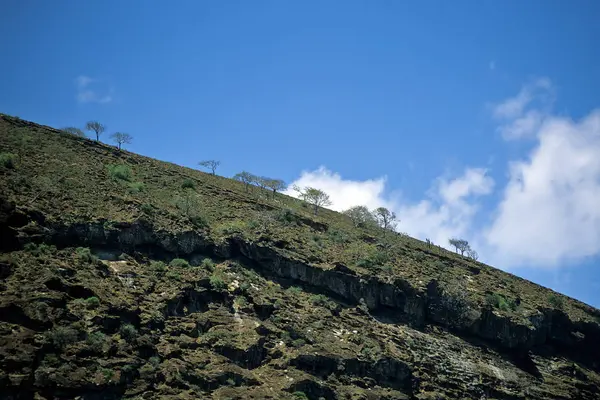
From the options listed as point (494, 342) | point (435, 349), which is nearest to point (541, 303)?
point (494, 342)

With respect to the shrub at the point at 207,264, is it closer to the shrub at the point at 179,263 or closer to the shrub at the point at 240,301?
the shrub at the point at 179,263

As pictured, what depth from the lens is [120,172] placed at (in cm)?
5519

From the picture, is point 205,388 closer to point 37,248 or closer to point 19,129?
point 37,248

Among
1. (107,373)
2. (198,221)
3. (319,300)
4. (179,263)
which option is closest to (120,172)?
(198,221)

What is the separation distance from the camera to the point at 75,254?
3800cm

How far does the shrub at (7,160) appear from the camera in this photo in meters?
43.8

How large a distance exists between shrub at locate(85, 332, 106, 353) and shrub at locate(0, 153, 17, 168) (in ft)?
66.9

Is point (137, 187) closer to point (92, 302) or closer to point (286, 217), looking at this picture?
point (286, 217)

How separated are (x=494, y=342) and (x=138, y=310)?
35725 millimetres

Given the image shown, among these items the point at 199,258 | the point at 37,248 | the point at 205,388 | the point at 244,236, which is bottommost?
the point at 205,388

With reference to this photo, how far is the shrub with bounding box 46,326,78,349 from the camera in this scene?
29312 mm

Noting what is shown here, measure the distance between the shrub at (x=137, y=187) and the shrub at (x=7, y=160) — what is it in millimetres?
10409

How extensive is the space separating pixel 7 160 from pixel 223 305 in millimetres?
22201

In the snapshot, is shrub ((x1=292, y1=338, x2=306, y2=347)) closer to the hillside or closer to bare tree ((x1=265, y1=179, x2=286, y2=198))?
the hillside
